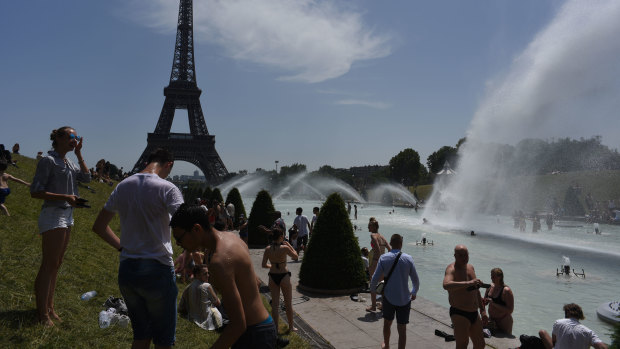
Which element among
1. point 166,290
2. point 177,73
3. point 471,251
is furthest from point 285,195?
point 166,290

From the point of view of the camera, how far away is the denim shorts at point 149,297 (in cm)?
309

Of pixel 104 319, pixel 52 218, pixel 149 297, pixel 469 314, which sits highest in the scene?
pixel 52 218

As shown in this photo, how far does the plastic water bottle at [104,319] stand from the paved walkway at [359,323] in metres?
2.85

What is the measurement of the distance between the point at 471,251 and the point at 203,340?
1520 centimetres

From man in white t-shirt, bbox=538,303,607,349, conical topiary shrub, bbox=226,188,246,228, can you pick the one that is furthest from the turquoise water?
conical topiary shrub, bbox=226,188,246,228

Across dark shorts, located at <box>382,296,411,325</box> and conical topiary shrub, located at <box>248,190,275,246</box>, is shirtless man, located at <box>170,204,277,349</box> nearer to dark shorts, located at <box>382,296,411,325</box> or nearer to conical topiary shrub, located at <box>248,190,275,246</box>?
dark shorts, located at <box>382,296,411,325</box>

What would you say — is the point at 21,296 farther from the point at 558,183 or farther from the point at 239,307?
the point at 558,183

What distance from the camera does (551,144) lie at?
69.8m

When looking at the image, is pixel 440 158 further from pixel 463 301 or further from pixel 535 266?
pixel 463 301

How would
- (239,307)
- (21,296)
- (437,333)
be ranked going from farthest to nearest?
(437,333) < (21,296) < (239,307)

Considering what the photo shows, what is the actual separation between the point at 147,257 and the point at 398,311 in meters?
3.72

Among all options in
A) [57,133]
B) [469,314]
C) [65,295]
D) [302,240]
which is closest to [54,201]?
[57,133]

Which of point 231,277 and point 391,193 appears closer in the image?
point 231,277

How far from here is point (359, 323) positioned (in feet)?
23.7
